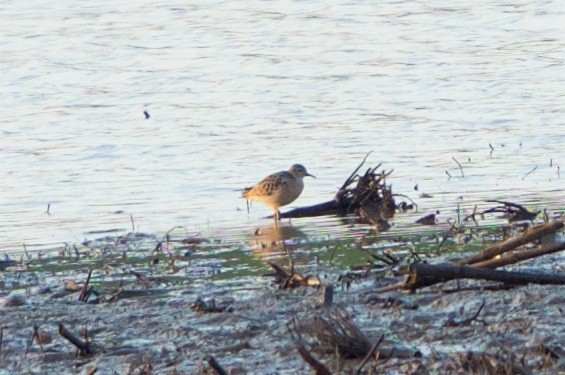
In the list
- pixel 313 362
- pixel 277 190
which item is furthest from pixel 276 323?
pixel 277 190

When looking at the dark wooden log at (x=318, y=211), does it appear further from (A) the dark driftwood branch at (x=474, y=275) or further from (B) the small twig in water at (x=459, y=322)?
(B) the small twig in water at (x=459, y=322)

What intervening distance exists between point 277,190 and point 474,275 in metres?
4.98

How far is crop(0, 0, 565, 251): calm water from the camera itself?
11.7m

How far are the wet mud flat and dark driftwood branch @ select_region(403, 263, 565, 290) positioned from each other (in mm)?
139

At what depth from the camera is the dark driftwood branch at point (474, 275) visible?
236 inches

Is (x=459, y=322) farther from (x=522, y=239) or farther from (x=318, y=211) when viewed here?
(x=318, y=211)

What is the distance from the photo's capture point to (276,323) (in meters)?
6.26

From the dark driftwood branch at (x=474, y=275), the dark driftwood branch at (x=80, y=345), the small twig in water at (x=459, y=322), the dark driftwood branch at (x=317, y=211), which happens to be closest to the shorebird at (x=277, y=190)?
the dark driftwood branch at (x=317, y=211)

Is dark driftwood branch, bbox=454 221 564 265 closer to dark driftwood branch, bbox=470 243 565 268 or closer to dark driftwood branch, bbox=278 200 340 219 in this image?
dark driftwood branch, bbox=470 243 565 268

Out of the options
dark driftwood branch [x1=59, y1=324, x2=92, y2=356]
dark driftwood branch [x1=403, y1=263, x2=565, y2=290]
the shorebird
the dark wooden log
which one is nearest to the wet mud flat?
dark driftwood branch [x1=59, y1=324, x2=92, y2=356]

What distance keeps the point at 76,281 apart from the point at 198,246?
138 centimetres

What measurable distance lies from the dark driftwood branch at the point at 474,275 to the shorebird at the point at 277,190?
186 inches

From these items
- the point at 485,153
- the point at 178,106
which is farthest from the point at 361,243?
the point at 178,106

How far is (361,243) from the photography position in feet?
29.0
